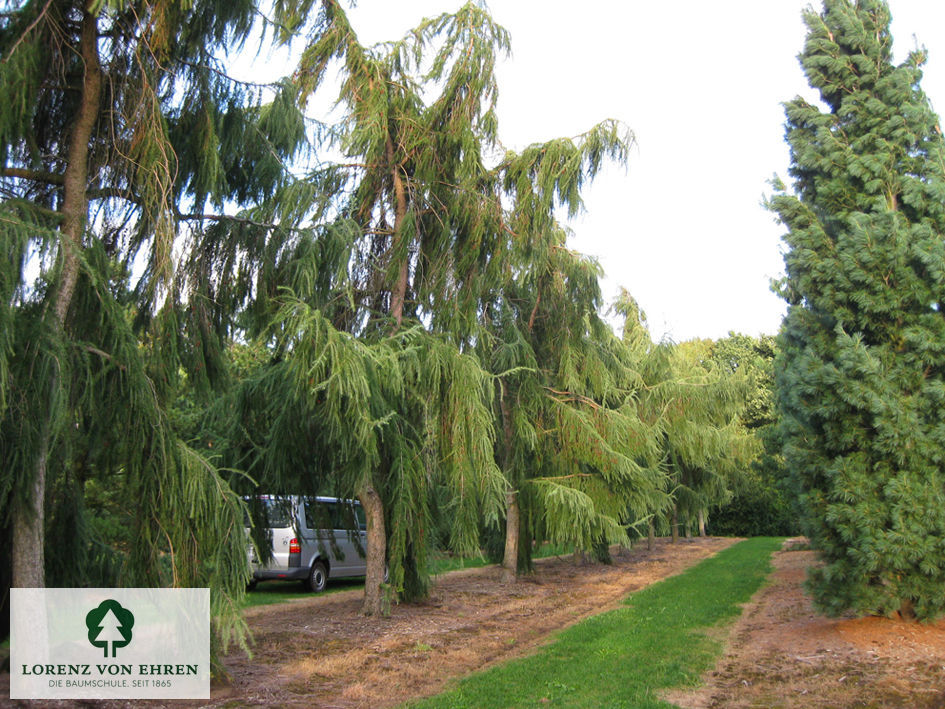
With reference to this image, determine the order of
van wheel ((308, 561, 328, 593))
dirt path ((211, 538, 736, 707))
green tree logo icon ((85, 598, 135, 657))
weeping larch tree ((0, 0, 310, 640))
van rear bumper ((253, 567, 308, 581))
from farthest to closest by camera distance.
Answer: van wheel ((308, 561, 328, 593))
van rear bumper ((253, 567, 308, 581))
dirt path ((211, 538, 736, 707))
green tree logo icon ((85, 598, 135, 657))
weeping larch tree ((0, 0, 310, 640))

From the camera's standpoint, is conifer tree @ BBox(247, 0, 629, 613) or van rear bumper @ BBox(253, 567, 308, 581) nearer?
conifer tree @ BBox(247, 0, 629, 613)

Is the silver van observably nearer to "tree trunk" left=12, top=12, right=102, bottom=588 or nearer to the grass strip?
"tree trunk" left=12, top=12, right=102, bottom=588

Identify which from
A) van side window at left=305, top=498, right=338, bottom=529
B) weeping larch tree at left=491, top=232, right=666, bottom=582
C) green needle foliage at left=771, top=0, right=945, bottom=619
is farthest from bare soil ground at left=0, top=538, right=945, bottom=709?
weeping larch tree at left=491, top=232, right=666, bottom=582

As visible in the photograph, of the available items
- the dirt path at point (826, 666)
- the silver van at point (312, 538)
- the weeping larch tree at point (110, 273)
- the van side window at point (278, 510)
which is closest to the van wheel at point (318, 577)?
the silver van at point (312, 538)

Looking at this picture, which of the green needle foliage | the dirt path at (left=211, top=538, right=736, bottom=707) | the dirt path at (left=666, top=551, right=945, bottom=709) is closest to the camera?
the dirt path at (left=666, top=551, right=945, bottom=709)

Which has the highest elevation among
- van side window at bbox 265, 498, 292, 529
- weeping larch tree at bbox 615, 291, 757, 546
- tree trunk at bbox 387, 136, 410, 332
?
tree trunk at bbox 387, 136, 410, 332

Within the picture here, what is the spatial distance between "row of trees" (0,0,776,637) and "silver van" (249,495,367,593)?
459mm

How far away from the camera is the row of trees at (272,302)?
15.1 ft

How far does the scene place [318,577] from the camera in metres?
12.6

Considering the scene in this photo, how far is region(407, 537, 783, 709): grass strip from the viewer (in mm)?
5270

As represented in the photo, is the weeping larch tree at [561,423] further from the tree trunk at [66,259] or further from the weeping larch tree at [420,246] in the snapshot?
the tree trunk at [66,259]

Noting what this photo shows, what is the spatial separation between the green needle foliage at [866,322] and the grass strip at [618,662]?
5.94 feet

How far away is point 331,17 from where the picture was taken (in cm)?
835

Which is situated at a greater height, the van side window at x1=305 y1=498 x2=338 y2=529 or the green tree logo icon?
the van side window at x1=305 y1=498 x2=338 y2=529
